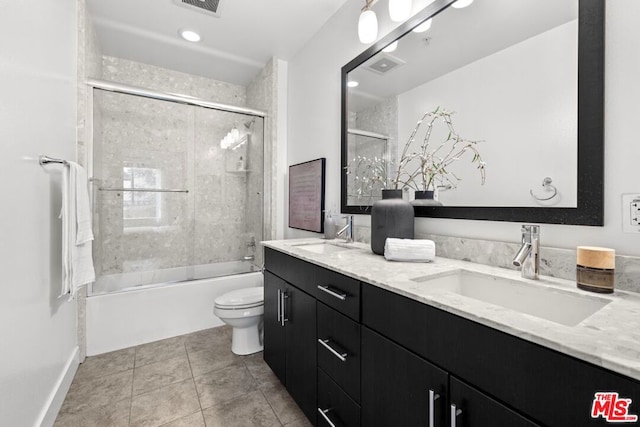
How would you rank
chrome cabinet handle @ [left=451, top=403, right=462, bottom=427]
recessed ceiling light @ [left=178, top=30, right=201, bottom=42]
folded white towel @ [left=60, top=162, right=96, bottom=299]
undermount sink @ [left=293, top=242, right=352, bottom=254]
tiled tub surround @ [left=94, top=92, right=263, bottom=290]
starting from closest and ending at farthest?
chrome cabinet handle @ [left=451, top=403, right=462, bottom=427] < folded white towel @ [left=60, top=162, right=96, bottom=299] < undermount sink @ [left=293, top=242, right=352, bottom=254] < recessed ceiling light @ [left=178, top=30, right=201, bottom=42] < tiled tub surround @ [left=94, top=92, right=263, bottom=290]

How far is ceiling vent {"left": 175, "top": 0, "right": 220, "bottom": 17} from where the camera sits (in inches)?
77.7

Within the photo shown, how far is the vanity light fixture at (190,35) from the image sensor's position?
7.70 ft

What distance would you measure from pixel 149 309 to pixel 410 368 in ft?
7.22

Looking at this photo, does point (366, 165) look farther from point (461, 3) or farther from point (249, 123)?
point (249, 123)

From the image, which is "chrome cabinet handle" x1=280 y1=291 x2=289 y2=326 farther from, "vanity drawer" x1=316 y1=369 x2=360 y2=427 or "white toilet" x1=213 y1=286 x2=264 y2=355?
"white toilet" x1=213 y1=286 x2=264 y2=355

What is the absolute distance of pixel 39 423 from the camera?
123 cm

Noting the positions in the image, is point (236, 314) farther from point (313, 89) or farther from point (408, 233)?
point (313, 89)

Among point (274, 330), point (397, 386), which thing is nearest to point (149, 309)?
point (274, 330)

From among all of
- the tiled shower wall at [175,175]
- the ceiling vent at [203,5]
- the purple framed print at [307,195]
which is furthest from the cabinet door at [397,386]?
the ceiling vent at [203,5]

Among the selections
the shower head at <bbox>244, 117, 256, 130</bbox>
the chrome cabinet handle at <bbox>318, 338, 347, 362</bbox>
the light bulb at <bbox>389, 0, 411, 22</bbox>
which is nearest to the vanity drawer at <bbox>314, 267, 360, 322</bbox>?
the chrome cabinet handle at <bbox>318, 338, 347, 362</bbox>

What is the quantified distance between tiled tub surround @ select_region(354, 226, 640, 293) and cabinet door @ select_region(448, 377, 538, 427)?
58 cm

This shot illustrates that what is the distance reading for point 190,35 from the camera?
7.84ft

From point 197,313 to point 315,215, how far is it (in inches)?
53.1

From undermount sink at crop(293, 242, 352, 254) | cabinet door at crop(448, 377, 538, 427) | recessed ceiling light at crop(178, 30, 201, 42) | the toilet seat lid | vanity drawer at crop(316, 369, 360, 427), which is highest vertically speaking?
recessed ceiling light at crop(178, 30, 201, 42)
